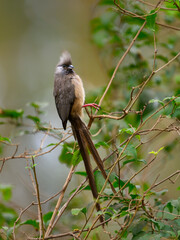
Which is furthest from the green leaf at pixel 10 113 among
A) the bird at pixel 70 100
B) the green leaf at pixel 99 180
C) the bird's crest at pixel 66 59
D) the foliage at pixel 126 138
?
the green leaf at pixel 99 180

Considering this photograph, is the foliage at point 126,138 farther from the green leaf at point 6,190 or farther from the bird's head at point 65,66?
the bird's head at point 65,66

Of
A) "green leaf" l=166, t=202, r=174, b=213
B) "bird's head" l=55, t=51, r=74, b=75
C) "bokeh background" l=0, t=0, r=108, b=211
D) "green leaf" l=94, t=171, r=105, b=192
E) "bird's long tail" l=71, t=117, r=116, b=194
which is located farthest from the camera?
"bokeh background" l=0, t=0, r=108, b=211

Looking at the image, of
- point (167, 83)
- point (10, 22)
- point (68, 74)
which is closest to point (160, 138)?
point (167, 83)

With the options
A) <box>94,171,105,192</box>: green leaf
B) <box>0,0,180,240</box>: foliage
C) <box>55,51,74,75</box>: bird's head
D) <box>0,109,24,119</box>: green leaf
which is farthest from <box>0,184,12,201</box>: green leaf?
<box>55,51,74,75</box>: bird's head

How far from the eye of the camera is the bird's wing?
2.94m

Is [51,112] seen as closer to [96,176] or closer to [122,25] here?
[122,25]

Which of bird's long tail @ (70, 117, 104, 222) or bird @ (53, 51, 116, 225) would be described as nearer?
bird's long tail @ (70, 117, 104, 222)

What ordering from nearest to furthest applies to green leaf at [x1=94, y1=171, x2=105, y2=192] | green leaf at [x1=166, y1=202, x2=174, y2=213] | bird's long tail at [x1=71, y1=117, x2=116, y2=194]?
1. green leaf at [x1=166, y1=202, x2=174, y2=213]
2. green leaf at [x1=94, y1=171, x2=105, y2=192]
3. bird's long tail at [x1=71, y1=117, x2=116, y2=194]

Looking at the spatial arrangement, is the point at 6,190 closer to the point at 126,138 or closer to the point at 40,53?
the point at 126,138

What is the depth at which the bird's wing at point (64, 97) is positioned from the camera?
2.94 m

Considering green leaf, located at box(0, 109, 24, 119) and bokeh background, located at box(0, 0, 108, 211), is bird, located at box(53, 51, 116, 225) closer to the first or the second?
green leaf, located at box(0, 109, 24, 119)

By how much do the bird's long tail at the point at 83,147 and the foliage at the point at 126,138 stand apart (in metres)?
0.05

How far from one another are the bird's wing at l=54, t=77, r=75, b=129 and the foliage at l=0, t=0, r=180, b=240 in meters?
0.19

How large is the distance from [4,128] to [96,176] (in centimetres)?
337
